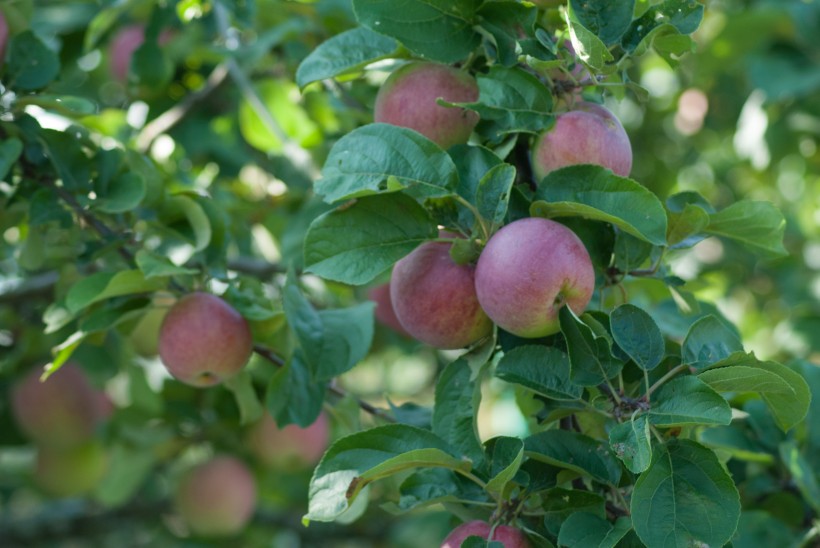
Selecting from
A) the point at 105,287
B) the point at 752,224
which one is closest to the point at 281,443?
the point at 105,287

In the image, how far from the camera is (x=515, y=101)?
3.38 feet

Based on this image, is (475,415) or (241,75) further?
(241,75)

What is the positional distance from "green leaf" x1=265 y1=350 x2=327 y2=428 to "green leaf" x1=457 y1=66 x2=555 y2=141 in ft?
1.41

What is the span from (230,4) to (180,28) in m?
0.58

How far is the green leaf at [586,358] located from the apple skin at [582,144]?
0.16 metres

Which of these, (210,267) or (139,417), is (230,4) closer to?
(210,267)

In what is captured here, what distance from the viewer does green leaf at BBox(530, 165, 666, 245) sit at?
941 millimetres

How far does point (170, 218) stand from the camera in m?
1.39

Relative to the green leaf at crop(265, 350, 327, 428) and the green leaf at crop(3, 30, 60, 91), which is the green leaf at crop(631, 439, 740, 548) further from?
the green leaf at crop(3, 30, 60, 91)

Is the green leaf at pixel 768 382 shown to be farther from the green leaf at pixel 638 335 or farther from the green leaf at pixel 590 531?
the green leaf at pixel 590 531

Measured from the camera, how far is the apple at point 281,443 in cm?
186

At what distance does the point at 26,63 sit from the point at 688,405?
951 millimetres

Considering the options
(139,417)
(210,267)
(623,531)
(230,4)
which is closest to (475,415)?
(623,531)

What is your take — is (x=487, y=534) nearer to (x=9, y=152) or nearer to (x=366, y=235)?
A: (x=366, y=235)
